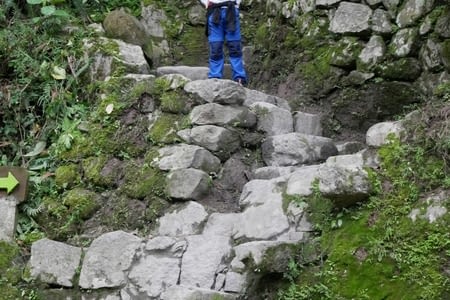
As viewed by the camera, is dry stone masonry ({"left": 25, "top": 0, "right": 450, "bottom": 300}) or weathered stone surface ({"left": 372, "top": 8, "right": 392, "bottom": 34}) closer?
dry stone masonry ({"left": 25, "top": 0, "right": 450, "bottom": 300})

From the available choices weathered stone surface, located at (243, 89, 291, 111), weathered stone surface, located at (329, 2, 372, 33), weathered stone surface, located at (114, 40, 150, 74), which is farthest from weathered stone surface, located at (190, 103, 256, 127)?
weathered stone surface, located at (329, 2, 372, 33)

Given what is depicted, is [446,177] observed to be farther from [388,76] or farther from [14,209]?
[14,209]

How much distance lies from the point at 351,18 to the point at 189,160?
2.63 metres

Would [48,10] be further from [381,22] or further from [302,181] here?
[302,181]

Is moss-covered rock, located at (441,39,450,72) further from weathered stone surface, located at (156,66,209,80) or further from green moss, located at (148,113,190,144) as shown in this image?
weathered stone surface, located at (156,66,209,80)

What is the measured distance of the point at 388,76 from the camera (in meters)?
6.36

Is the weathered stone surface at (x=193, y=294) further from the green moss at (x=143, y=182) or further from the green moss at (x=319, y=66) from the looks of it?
the green moss at (x=319, y=66)

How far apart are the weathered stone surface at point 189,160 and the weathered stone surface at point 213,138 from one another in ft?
0.32

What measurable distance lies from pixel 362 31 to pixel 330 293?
341 cm

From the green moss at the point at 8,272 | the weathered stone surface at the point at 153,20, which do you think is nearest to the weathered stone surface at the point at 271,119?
the green moss at the point at 8,272

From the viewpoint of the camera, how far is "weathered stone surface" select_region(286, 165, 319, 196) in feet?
16.1

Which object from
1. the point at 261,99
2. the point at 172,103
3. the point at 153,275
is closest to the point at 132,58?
the point at 172,103

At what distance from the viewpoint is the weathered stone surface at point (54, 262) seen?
16.9 ft

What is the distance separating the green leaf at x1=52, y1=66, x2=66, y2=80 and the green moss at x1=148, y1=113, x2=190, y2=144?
1.48 meters
